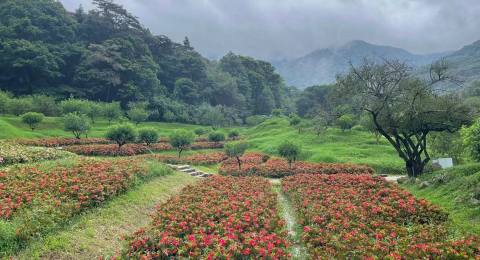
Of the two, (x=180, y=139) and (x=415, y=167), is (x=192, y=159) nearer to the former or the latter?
(x=180, y=139)

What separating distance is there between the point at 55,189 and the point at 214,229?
6.78 metres

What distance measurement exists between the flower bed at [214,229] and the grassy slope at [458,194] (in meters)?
6.21

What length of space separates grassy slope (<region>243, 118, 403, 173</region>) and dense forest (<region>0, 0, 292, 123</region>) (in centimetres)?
2902

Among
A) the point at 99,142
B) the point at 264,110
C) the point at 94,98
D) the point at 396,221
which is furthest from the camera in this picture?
the point at 264,110

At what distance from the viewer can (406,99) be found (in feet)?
74.9

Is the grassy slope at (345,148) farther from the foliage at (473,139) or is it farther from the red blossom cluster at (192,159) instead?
the foliage at (473,139)

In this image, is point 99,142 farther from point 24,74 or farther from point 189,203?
point 24,74

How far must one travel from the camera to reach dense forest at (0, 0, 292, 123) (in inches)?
2458

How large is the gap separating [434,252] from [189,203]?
376 inches

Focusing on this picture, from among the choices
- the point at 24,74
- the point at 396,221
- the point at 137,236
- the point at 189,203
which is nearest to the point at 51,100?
the point at 24,74

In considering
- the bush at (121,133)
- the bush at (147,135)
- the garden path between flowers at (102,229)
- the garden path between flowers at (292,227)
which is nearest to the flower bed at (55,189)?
the garden path between flowers at (102,229)

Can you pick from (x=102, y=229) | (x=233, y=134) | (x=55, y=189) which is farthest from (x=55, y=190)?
(x=233, y=134)

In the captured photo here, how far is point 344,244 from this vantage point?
10711mm

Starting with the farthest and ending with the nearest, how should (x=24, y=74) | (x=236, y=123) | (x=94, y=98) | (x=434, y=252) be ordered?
(x=236, y=123)
(x=94, y=98)
(x=24, y=74)
(x=434, y=252)
